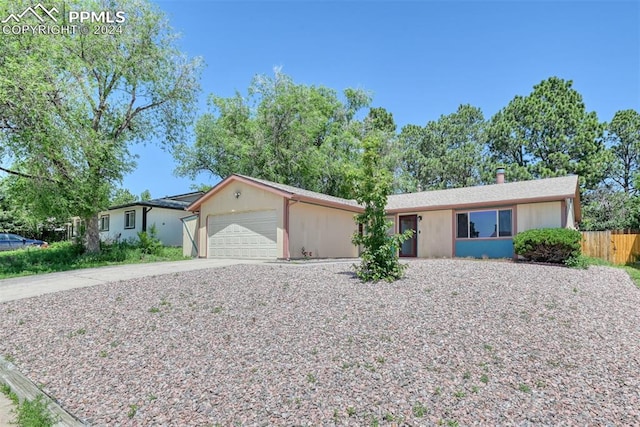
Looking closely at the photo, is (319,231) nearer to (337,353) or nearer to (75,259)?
(75,259)

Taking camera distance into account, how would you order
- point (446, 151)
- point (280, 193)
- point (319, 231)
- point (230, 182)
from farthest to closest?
point (446, 151) < point (230, 182) < point (319, 231) < point (280, 193)

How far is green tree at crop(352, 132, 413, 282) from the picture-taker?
24.6ft

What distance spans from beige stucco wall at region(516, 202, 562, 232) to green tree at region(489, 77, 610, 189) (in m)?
11.8

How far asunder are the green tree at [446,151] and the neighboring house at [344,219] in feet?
36.1

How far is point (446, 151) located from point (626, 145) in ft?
39.8

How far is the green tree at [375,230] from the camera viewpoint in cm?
750

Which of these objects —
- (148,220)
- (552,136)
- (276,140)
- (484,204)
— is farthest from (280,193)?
(552,136)

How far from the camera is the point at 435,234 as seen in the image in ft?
53.4

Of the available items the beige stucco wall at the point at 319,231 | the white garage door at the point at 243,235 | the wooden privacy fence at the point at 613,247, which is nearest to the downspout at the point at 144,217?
the white garage door at the point at 243,235

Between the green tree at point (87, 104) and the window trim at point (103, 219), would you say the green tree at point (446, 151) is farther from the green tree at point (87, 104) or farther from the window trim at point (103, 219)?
the window trim at point (103, 219)

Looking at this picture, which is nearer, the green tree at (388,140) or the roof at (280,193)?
the roof at (280,193)

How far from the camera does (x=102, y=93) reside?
621 inches

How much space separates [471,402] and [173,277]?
23.7 feet

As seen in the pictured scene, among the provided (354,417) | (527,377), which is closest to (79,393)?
(354,417)
